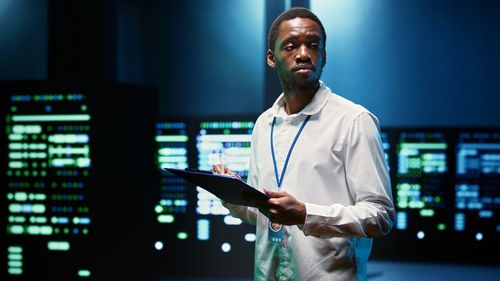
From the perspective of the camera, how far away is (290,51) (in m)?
1.27

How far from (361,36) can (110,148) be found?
1428 millimetres

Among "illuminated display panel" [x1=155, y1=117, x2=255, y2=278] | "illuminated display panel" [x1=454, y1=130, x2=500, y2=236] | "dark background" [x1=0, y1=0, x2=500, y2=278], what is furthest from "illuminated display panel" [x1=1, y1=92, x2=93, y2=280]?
"illuminated display panel" [x1=454, y1=130, x2=500, y2=236]

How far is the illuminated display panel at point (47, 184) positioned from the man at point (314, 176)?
1602 mm

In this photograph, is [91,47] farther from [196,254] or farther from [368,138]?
[368,138]

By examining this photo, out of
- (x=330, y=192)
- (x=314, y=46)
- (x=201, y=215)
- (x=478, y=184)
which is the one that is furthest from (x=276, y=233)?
(x=478, y=184)

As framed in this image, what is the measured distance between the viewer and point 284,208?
3.55 feet

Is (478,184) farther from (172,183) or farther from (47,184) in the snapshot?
(47,184)

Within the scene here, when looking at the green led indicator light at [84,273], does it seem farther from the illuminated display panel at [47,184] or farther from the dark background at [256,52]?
the dark background at [256,52]

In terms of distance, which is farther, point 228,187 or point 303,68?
point 303,68

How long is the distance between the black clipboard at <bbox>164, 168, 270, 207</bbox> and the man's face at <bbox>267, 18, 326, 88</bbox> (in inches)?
12.0

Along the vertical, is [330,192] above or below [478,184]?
above

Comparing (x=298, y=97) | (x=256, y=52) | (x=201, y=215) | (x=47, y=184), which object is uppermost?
(x=256, y=52)

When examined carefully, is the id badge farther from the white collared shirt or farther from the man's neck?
the man's neck

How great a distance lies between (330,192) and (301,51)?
318 mm
